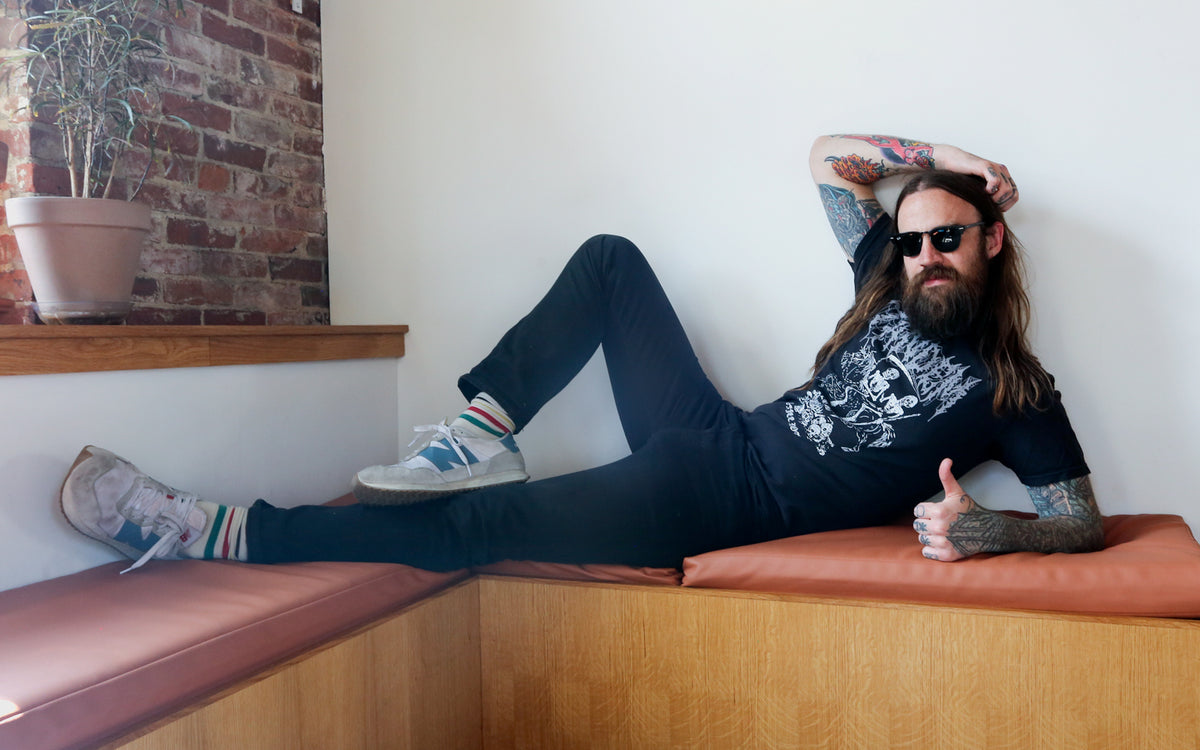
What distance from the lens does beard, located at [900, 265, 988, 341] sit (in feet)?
5.89

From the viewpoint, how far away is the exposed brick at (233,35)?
241 cm

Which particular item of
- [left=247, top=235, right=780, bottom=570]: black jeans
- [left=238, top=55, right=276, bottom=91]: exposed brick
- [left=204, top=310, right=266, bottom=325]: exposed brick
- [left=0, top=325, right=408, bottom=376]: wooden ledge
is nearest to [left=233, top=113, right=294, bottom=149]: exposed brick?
[left=238, top=55, right=276, bottom=91]: exposed brick

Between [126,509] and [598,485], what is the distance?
3.04 ft

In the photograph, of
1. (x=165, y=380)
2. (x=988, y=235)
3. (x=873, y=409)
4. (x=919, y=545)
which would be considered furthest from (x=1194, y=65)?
(x=165, y=380)

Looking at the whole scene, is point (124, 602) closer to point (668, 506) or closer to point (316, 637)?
point (316, 637)

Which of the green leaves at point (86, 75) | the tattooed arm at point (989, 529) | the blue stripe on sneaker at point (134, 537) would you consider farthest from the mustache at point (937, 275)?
the green leaves at point (86, 75)

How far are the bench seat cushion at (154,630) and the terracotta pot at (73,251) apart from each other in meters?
0.57

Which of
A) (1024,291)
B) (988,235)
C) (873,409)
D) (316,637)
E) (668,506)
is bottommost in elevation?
(316,637)

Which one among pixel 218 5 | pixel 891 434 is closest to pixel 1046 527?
pixel 891 434

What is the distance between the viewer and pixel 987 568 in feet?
5.02

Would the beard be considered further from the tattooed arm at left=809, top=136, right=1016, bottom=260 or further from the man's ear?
the tattooed arm at left=809, top=136, right=1016, bottom=260

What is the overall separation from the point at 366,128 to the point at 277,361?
93 cm

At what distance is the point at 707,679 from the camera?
1649 mm

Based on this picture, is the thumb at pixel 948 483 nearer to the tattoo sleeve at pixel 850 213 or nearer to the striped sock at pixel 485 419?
the tattoo sleeve at pixel 850 213
